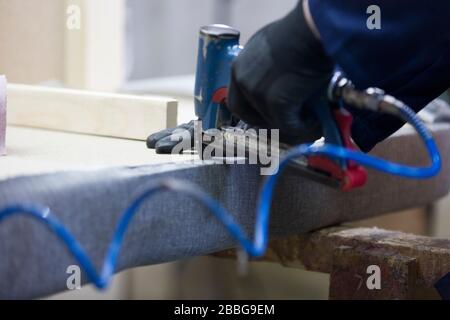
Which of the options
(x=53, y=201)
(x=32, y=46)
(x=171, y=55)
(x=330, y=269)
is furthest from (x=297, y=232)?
(x=171, y=55)

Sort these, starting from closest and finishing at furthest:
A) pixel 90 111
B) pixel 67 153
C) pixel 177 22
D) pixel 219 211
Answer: pixel 219 211, pixel 67 153, pixel 90 111, pixel 177 22

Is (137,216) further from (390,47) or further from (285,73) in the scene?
(390,47)

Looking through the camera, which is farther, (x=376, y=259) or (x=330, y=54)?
(x=376, y=259)

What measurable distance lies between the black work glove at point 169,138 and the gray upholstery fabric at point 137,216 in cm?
13

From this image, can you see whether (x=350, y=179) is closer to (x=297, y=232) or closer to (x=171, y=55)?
(x=297, y=232)

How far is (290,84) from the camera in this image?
81cm

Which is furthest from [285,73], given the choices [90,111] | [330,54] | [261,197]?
[90,111]

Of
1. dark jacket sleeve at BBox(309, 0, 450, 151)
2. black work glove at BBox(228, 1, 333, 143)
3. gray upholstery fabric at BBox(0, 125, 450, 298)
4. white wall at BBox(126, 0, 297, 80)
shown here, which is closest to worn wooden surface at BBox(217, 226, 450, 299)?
gray upholstery fabric at BBox(0, 125, 450, 298)

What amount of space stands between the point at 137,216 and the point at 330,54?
0.28 m

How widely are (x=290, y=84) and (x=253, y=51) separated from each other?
7 cm

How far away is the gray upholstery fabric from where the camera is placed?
2.49 feet

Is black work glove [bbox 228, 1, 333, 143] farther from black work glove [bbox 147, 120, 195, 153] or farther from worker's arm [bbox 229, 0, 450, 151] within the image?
black work glove [bbox 147, 120, 195, 153]

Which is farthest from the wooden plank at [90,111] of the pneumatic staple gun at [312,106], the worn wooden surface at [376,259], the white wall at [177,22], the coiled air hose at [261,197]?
the white wall at [177,22]

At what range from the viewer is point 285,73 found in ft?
2.64
